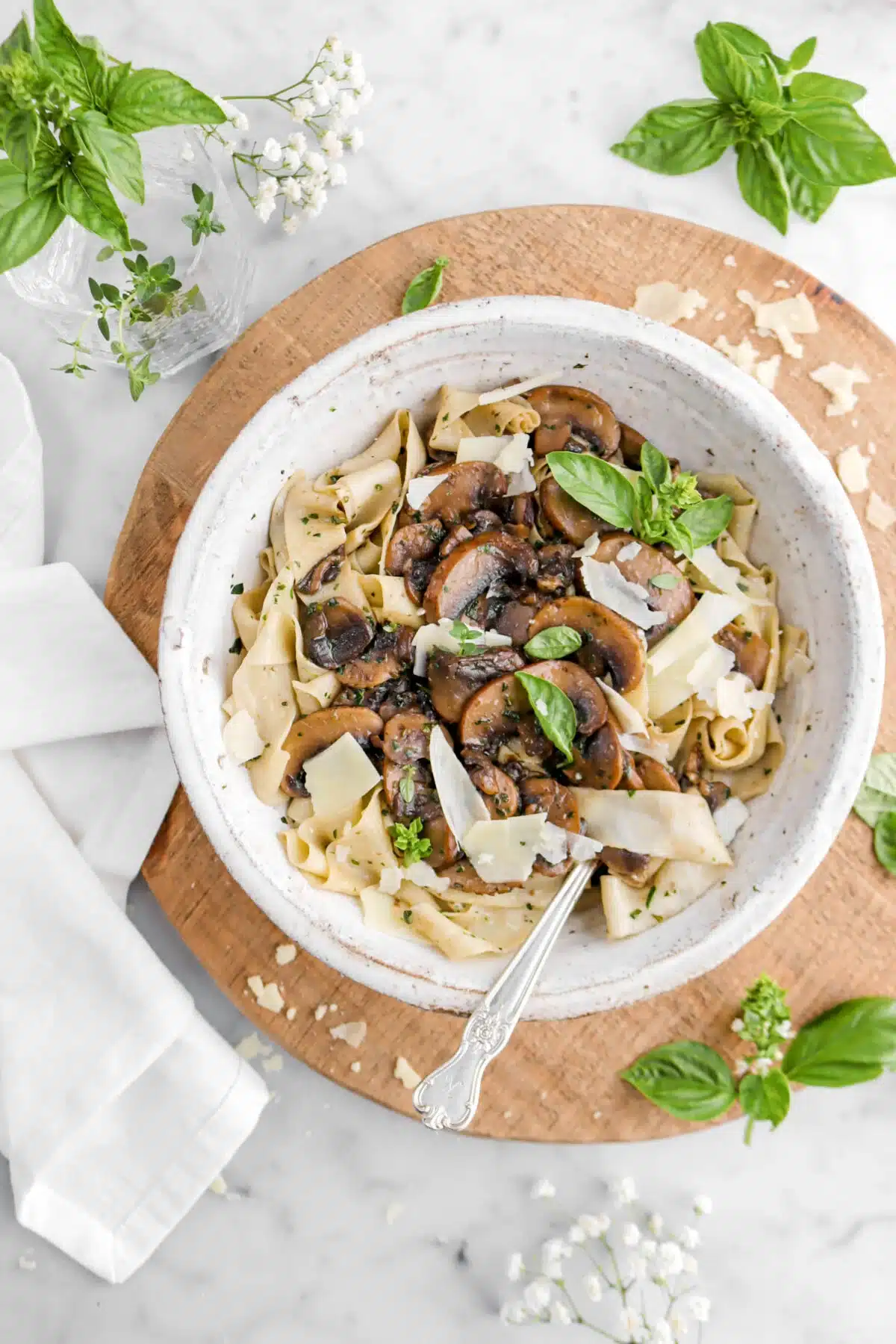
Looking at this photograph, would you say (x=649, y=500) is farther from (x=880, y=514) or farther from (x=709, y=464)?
(x=880, y=514)

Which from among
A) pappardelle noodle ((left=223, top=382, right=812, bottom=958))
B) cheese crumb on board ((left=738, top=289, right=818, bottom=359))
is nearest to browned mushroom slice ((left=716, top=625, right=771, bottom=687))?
pappardelle noodle ((left=223, top=382, right=812, bottom=958))

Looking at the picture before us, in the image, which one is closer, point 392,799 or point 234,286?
point 392,799

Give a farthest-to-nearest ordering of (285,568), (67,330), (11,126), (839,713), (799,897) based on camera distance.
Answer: (67,330) < (799,897) < (285,568) < (839,713) < (11,126)

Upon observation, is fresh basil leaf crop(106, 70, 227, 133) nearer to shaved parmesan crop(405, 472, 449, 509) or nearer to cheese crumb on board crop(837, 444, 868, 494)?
shaved parmesan crop(405, 472, 449, 509)

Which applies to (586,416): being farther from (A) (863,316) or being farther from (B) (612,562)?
(A) (863,316)

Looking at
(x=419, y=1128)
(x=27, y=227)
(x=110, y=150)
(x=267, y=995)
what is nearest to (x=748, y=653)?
(x=267, y=995)

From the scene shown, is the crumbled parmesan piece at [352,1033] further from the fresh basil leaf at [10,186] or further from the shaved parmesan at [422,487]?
the fresh basil leaf at [10,186]

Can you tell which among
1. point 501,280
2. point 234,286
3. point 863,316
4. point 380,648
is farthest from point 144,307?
point 863,316

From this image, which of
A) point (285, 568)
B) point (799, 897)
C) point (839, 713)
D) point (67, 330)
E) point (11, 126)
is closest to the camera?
point (11, 126)
